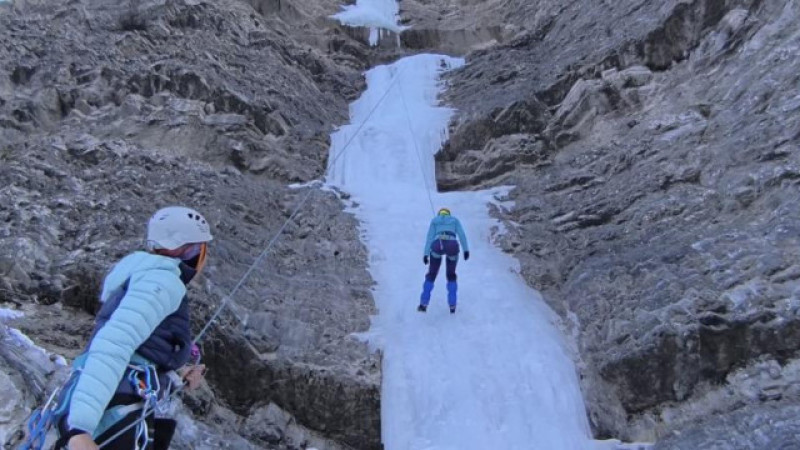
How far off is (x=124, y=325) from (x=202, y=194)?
876 cm

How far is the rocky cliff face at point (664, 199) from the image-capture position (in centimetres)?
701

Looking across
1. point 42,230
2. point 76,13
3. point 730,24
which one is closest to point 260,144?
point 76,13

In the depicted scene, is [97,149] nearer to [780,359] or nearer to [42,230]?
[42,230]

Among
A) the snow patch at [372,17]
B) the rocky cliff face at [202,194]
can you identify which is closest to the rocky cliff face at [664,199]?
the rocky cliff face at [202,194]

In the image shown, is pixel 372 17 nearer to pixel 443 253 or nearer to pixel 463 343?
pixel 443 253

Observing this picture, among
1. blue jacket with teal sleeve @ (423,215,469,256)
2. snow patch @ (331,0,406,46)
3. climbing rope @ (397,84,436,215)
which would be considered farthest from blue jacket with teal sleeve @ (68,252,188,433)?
snow patch @ (331,0,406,46)

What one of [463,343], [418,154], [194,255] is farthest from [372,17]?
[194,255]

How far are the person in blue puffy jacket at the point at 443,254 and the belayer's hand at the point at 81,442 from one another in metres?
7.08

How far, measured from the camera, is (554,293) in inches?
396

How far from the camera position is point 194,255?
310 centimetres

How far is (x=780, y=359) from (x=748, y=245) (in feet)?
5.18

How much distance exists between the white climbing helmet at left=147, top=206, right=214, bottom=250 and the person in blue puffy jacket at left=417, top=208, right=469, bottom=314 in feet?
21.0

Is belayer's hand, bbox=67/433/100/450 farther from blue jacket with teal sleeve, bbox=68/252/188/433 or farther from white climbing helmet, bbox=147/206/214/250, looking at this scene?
white climbing helmet, bbox=147/206/214/250

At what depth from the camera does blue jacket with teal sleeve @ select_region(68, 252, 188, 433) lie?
2.44 m
